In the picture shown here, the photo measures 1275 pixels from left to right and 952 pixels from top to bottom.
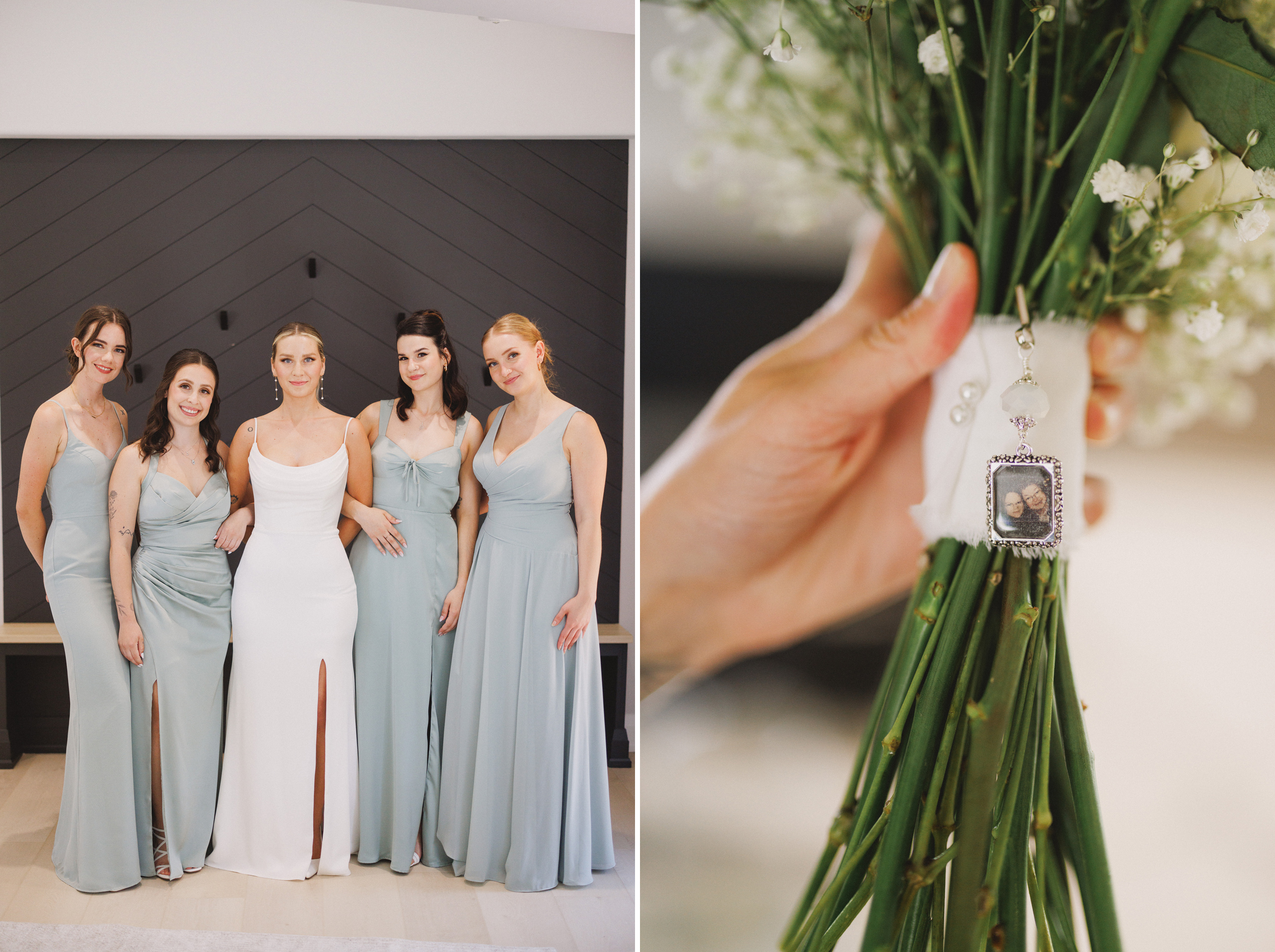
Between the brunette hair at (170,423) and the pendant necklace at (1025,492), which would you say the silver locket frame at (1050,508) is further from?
the brunette hair at (170,423)

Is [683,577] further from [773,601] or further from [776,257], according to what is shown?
[776,257]

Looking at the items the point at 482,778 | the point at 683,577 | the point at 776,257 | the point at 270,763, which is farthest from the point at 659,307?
the point at 270,763

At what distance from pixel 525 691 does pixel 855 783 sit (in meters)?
1.81

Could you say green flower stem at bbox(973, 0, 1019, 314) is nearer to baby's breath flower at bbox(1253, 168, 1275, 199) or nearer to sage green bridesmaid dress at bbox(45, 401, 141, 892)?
baby's breath flower at bbox(1253, 168, 1275, 199)

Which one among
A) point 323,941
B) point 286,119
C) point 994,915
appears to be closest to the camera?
point 994,915

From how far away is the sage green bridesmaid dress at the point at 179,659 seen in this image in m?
2.69

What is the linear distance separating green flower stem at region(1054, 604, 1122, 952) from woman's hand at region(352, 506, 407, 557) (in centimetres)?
220

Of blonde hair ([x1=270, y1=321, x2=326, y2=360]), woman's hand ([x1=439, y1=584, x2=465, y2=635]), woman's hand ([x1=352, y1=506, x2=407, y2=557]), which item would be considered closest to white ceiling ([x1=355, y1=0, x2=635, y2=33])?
blonde hair ([x1=270, y1=321, x2=326, y2=360])

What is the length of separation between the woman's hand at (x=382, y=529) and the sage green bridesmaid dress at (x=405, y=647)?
0.02 meters

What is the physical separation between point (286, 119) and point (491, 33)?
35.5 inches

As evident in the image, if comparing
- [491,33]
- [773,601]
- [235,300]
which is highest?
[491,33]

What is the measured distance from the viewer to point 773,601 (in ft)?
3.16

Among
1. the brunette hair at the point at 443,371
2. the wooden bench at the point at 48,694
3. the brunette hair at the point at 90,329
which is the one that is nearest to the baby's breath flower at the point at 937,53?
the brunette hair at the point at 443,371

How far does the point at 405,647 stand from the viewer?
9.08ft
